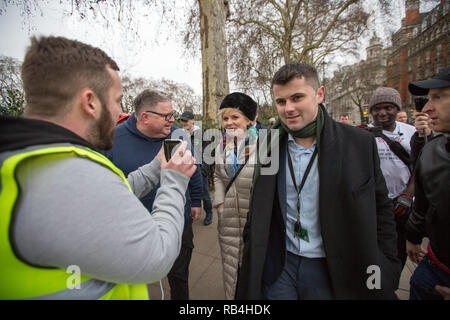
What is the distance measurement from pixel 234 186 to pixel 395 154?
207 centimetres

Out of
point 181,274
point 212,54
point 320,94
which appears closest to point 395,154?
point 320,94

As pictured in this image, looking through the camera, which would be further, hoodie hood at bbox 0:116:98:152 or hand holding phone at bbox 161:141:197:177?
hand holding phone at bbox 161:141:197:177

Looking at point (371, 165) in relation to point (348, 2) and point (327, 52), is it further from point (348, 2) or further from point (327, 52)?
point (327, 52)

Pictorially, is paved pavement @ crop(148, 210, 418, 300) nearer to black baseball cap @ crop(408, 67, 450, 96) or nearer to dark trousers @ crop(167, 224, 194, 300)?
dark trousers @ crop(167, 224, 194, 300)

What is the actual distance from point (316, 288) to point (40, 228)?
4.99ft

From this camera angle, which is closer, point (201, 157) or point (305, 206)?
point (305, 206)

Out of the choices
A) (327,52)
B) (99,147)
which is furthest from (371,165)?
(327,52)

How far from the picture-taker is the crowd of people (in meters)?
0.67

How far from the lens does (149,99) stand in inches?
87.1

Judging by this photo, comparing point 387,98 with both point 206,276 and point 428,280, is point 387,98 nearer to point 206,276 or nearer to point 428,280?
point 428,280

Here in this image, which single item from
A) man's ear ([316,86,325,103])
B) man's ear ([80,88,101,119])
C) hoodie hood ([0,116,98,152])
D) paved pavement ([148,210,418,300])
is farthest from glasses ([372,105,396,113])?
hoodie hood ([0,116,98,152])

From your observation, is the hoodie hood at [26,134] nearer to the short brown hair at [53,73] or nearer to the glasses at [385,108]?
the short brown hair at [53,73]

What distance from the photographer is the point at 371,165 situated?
1387 mm

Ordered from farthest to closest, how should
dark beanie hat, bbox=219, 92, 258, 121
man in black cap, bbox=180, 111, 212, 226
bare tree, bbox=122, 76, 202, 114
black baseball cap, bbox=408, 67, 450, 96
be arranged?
bare tree, bbox=122, 76, 202, 114 < man in black cap, bbox=180, 111, 212, 226 < dark beanie hat, bbox=219, 92, 258, 121 < black baseball cap, bbox=408, 67, 450, 96
